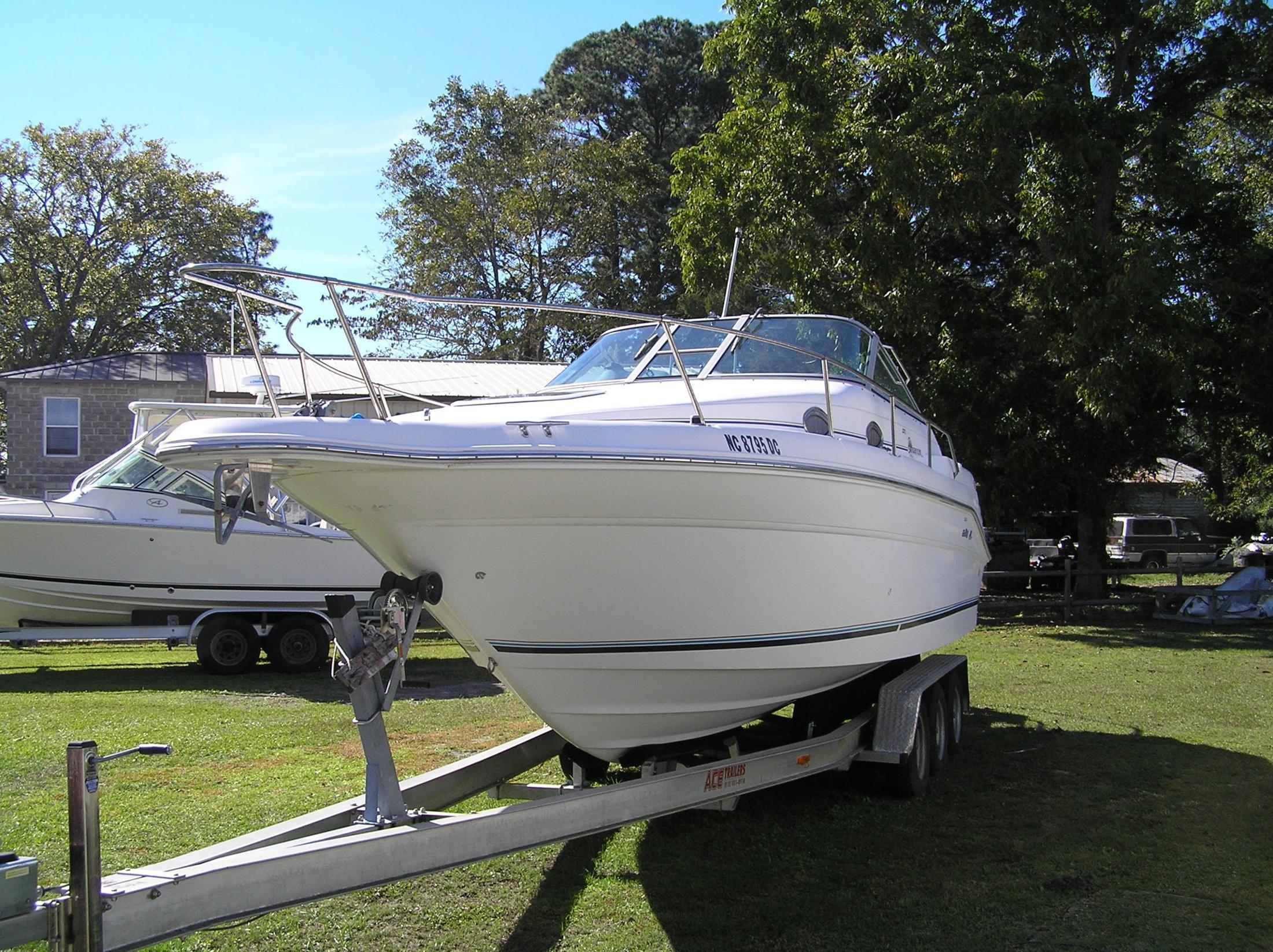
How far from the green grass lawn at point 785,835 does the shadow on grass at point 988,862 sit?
0.6 inches

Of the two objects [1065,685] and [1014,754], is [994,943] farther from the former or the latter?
[1065,685]

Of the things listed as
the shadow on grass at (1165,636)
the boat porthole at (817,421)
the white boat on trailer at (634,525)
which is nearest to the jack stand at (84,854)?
the white boat on trailer at (634,525)

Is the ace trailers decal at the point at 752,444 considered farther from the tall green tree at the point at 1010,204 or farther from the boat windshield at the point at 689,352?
the tall green tree at the point at 1010,204

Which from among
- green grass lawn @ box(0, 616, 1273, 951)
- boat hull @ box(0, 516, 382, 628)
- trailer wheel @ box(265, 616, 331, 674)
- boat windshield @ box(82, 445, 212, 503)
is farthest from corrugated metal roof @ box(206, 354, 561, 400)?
green grass lawn @ box(0, 616, 1273, 951)

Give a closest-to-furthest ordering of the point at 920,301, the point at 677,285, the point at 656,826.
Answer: the point at 656,826 < the point at 920,301 < the point at 677,285

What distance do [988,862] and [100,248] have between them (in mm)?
32521

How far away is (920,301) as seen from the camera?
51.5 feet

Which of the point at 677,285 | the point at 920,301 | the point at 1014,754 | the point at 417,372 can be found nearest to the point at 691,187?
the point at 920,301

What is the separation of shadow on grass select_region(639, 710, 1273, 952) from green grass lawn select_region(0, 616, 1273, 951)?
2cm

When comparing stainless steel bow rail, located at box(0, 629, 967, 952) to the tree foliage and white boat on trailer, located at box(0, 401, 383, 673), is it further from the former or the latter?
the tree foliage

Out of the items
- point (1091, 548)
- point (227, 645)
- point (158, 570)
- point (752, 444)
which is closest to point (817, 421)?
point (752, 444)

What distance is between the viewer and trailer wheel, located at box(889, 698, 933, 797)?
19.9 feet

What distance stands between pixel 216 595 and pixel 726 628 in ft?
26.2

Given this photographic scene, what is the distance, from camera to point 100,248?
31.4 m
